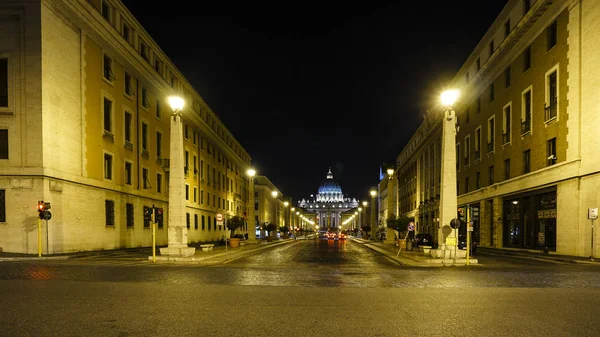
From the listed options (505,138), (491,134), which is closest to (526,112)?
(505,138)

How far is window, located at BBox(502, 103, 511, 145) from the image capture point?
33000mm

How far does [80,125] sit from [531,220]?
93.3 feet

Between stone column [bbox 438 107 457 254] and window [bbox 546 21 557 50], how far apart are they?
9797 millimetres

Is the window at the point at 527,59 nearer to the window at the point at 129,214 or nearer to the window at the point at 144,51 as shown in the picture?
the window at the point at 144,51

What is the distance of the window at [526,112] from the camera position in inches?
1152

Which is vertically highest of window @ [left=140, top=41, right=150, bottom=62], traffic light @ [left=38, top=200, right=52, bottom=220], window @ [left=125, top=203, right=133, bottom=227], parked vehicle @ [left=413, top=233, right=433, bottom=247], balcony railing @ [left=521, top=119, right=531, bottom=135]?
window @ [left=140, top=41, right=150, bottom=62]

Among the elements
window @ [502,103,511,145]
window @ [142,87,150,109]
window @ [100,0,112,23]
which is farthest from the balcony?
window @ [100,0,112,23]

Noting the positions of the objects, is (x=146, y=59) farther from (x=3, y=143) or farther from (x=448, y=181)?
(x=448, y=181)

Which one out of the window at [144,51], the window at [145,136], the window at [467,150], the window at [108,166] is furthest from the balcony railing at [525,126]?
the window at [144,51]

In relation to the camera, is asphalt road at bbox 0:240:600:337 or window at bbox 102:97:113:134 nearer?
asphalt road at bbox 0:240:600:337

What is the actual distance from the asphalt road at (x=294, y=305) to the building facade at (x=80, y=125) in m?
10.6

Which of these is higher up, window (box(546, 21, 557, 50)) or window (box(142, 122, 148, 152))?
window (box(546, 21, 557, 50))

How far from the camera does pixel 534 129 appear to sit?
2831 cm

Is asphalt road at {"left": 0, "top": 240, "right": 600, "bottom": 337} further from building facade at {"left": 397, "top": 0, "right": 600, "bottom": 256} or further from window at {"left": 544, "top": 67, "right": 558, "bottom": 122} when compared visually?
window at {"left": 544, "top": 67, "right": 558, "bottom": 122}
